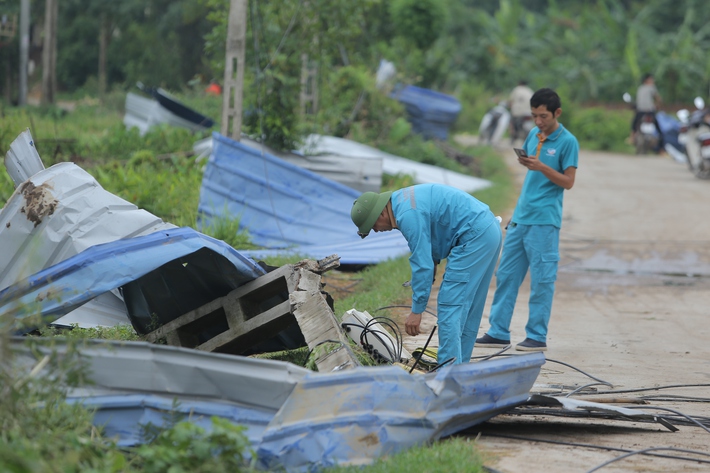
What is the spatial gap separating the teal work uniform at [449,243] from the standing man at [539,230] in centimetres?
142

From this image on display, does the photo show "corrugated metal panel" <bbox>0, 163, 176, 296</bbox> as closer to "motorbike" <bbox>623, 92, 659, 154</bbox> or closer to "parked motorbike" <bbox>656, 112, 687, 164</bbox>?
"parked motorbike" <bbox>656, 112, 687, 164</bbox>

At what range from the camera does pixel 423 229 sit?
5211 mm

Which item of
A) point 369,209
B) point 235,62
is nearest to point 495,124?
point 235,62

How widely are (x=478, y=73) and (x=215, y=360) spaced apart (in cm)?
3454

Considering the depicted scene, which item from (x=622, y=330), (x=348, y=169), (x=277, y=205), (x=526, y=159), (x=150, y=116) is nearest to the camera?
(x=526, y=159)

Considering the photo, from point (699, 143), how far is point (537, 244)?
43.4ft

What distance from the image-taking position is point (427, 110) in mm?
21469

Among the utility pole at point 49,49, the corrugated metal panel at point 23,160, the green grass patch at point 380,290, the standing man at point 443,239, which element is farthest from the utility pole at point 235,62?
the utility pole at point 49,49

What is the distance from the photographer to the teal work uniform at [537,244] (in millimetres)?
6898

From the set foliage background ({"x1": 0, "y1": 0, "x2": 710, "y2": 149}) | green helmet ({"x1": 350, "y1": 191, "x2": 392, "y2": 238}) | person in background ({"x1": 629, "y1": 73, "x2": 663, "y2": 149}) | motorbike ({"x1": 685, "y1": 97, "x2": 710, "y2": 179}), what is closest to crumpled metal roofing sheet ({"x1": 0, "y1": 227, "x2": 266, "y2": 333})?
green helmet ({"x1": 350, "y1": 191, "x2": 392, "y2": 238})

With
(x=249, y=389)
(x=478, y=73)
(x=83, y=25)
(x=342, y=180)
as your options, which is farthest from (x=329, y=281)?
(x=83, y=25)

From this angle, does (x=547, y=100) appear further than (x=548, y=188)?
No

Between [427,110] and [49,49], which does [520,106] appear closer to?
[427,110]

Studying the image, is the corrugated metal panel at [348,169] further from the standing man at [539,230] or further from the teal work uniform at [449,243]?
the teal work uniform at [449,243]
